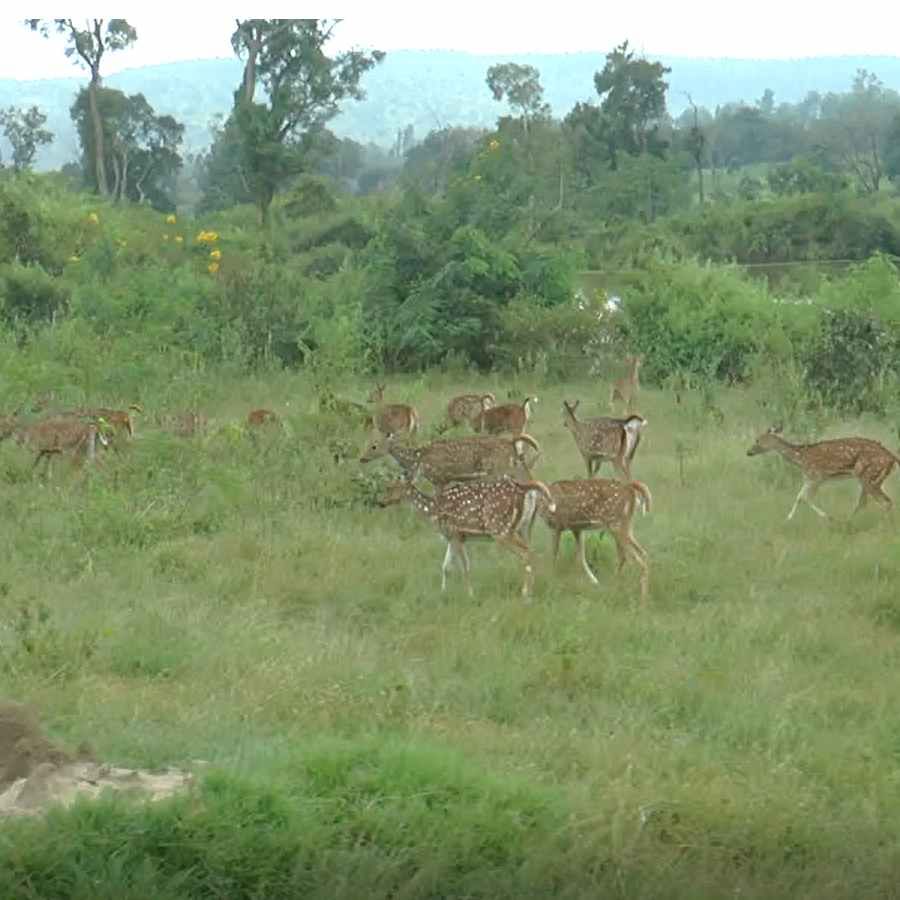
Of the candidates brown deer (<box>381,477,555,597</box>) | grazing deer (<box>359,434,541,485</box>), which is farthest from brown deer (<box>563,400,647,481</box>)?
brown deer (<box>381,477,555,597</box>)

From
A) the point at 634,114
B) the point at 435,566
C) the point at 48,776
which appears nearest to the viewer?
the point at 48,776

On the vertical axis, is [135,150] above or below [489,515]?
above

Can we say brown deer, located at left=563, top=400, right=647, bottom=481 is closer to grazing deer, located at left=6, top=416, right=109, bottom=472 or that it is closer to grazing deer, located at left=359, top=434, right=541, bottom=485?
grazing deer, located at left=359, top=434, right=541, bottom=485

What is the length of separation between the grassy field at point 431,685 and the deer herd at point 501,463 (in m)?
0.22

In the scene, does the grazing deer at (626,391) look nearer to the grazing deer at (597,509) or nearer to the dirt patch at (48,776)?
the grazing deer at (597,509)

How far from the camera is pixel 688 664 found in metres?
8.03

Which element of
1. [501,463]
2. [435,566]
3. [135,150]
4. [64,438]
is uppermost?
[135,150]

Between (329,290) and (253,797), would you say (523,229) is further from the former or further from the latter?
(253,797)

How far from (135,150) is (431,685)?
30872 millimetres

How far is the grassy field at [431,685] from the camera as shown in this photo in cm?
542

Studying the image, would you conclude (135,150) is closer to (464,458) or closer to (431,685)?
(464,458)

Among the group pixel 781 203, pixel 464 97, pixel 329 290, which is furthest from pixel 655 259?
pixel 464 97

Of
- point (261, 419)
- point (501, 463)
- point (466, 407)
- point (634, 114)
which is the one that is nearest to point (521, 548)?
point (501, 463)

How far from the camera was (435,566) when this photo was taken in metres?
10.3
